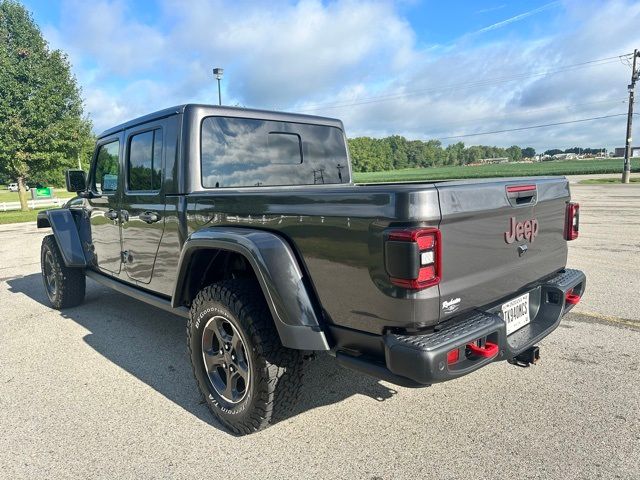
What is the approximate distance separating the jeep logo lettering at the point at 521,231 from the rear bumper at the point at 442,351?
0.35 meters

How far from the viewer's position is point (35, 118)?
2000cm

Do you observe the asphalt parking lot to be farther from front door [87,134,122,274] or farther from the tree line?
the tree line

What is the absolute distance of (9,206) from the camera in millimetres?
26094

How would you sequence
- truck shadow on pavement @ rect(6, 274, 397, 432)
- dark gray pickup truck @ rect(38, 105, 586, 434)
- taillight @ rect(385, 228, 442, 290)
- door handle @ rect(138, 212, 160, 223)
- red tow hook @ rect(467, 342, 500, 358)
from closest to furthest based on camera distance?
1. taillight @ rect(385, 228, 442, 290)
2. dark gray pickup truck @ rect(38, 105, 586, 434)
3. red tow hook @ rect(467, 342, 500, 358)
4. truck shadow on pavement @ rect(6, 274, 397, 432)
5. door handle @ rect(138, 212, 160, 223)

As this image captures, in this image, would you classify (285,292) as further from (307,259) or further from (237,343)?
(237,343)

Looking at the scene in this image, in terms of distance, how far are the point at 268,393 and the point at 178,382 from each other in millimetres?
1218

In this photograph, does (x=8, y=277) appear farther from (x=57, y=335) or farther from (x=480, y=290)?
(x=480, y=290)

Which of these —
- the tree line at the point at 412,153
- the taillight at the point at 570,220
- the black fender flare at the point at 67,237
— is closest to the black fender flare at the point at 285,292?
the taillight at the point at 570,220

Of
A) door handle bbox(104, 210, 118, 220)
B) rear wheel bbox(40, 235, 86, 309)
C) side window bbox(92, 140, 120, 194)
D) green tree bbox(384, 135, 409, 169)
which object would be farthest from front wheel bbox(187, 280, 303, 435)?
green tree bbox(384, 135, 409, 169)

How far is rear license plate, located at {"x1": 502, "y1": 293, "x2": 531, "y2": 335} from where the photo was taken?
259cm

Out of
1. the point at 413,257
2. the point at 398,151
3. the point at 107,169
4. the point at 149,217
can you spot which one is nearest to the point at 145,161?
the point at 149,217

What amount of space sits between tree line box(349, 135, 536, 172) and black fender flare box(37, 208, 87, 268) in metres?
74.9

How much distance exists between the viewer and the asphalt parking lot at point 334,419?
2.40 meters

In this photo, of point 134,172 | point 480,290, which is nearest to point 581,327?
point 480,290
